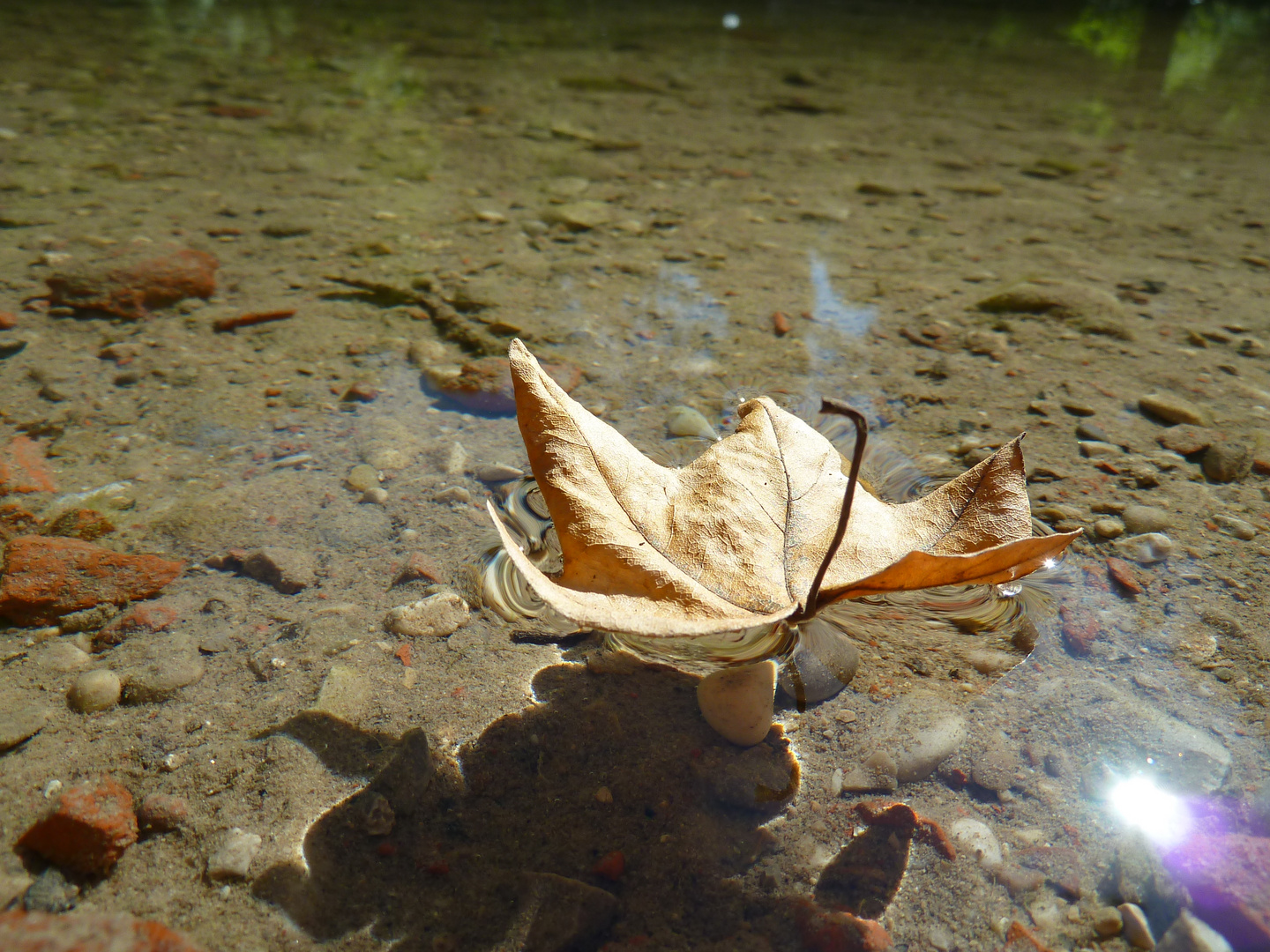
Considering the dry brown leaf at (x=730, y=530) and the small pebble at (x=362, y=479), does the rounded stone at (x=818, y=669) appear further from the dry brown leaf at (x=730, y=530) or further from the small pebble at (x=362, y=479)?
the small pebble at (x=362, y=479)

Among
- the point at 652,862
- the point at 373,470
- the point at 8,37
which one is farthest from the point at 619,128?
the point at 8,37

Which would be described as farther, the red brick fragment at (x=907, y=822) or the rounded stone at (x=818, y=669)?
the rounded stone at (x=818, y=669)

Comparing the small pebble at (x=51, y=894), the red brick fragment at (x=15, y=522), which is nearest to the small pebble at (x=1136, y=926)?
the small pebble at (x=51, y=894)

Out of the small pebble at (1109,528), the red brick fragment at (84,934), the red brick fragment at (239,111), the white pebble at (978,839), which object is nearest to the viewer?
the red brick fragment at (84,934)

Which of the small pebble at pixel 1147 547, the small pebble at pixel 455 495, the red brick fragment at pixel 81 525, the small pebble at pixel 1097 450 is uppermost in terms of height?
the small pebble at pixel 1097 450

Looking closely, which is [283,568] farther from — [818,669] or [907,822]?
[907,822]

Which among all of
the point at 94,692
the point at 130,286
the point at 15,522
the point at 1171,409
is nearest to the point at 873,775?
the point at 94,692

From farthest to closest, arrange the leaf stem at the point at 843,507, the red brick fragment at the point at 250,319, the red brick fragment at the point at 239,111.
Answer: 1. the red brick fragment at the point at 239,111
2. the red brick fragment at the point at 250,319
3. the leaf stem at the point at 843,507
